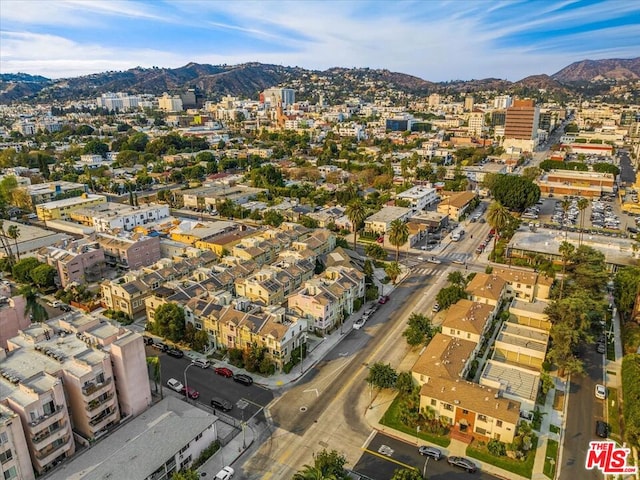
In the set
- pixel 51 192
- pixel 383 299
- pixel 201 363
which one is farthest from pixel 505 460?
pixel 51 192

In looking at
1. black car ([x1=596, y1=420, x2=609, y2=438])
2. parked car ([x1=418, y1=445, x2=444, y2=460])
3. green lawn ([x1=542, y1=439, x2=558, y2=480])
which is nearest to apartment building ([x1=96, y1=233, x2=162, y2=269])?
parked car ([x1=418, y1=445, x2=444, y2=460])

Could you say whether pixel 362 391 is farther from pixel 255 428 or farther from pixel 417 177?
pixel 417 177

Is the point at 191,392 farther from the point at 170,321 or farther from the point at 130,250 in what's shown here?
the point at 130,250

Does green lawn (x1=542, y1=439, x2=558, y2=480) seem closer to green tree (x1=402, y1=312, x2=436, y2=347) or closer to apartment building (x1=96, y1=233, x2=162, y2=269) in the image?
green tree (x1=402, y1=312, x2=436, y2=347)

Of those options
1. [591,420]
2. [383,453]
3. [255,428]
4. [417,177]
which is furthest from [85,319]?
[417,177]

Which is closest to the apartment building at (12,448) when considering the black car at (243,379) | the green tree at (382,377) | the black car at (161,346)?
the black car at (243,379)

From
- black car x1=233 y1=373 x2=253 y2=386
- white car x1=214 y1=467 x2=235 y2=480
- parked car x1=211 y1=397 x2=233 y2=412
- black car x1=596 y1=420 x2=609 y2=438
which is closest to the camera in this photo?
white car x1=214 y1=467 x2=235 y2=480
